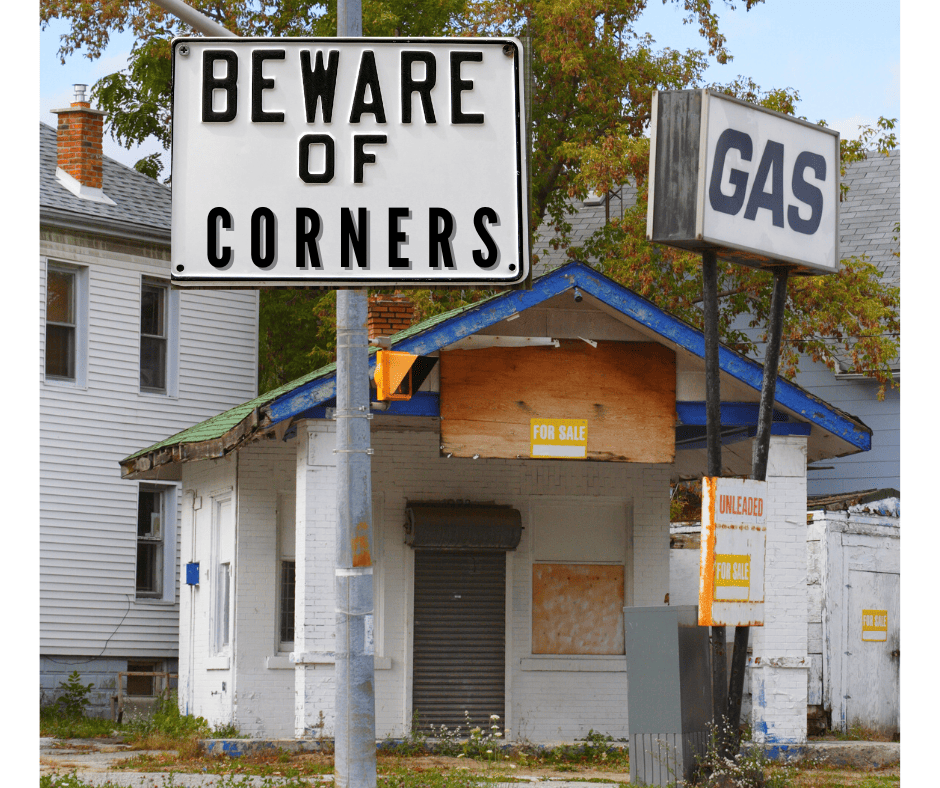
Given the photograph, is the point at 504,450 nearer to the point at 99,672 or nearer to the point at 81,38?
the point at 99,672

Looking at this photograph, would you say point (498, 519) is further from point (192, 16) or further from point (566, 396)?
point (192, 16)

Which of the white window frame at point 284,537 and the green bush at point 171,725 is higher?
the white window frame at point 284,537

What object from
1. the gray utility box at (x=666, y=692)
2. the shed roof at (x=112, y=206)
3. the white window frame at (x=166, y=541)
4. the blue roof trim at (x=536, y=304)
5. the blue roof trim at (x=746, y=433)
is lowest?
the gray utility box at (x=666, y=692)

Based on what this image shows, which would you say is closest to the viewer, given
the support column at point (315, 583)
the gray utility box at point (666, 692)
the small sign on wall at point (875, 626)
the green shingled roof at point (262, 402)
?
the gray utility box at point (666, 692)

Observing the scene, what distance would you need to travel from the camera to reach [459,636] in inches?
618

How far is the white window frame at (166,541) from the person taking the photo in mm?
22125

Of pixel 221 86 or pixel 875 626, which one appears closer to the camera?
pixel 221 86

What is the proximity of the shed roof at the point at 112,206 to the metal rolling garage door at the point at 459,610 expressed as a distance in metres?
9.10

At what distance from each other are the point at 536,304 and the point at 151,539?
11.2 m

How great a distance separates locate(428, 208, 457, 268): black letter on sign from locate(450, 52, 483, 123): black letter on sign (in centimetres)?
28

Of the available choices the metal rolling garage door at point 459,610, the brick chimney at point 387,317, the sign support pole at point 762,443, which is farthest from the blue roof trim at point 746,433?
the brick chimney at point 387,317

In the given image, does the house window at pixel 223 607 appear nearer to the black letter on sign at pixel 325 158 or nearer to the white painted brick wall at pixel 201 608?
the white painted brick wall at pixel 201 608

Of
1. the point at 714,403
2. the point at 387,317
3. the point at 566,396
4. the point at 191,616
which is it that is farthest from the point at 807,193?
the point at 191,616

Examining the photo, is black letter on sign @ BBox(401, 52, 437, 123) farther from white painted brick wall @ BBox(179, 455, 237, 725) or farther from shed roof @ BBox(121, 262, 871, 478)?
white painted brick wall @ BBox(179, 455, 237, 725)
